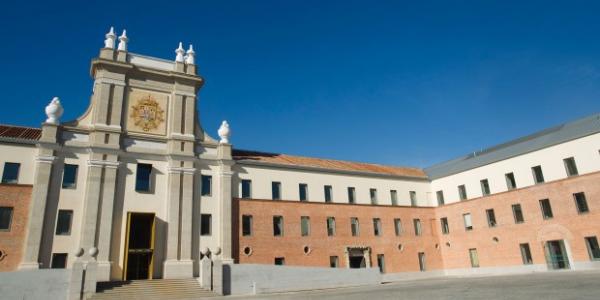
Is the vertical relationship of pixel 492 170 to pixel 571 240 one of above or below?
above

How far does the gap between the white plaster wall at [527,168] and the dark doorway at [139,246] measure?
31.5 meters

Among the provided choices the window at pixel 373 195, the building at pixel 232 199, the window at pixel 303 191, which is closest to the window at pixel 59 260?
the building at pixel 232 199

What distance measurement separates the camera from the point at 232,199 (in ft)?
113

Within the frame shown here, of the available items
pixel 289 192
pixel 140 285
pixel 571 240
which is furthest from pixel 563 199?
pixel 140 285

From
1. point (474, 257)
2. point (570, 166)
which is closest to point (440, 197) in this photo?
point (474, 257)

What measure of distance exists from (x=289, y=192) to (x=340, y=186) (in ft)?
19.5

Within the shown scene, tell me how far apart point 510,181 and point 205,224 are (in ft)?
94.8

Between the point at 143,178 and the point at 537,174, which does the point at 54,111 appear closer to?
the point at 143,178

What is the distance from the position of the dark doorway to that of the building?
0.25 ft

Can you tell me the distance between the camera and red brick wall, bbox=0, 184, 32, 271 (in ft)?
85.6

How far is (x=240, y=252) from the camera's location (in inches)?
1315

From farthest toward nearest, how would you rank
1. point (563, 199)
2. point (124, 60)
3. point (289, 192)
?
1. point (289, 192)
2. point (563, 199)
3. point (124, 60)

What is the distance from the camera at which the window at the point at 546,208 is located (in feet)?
120

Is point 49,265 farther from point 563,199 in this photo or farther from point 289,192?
point 563,199
